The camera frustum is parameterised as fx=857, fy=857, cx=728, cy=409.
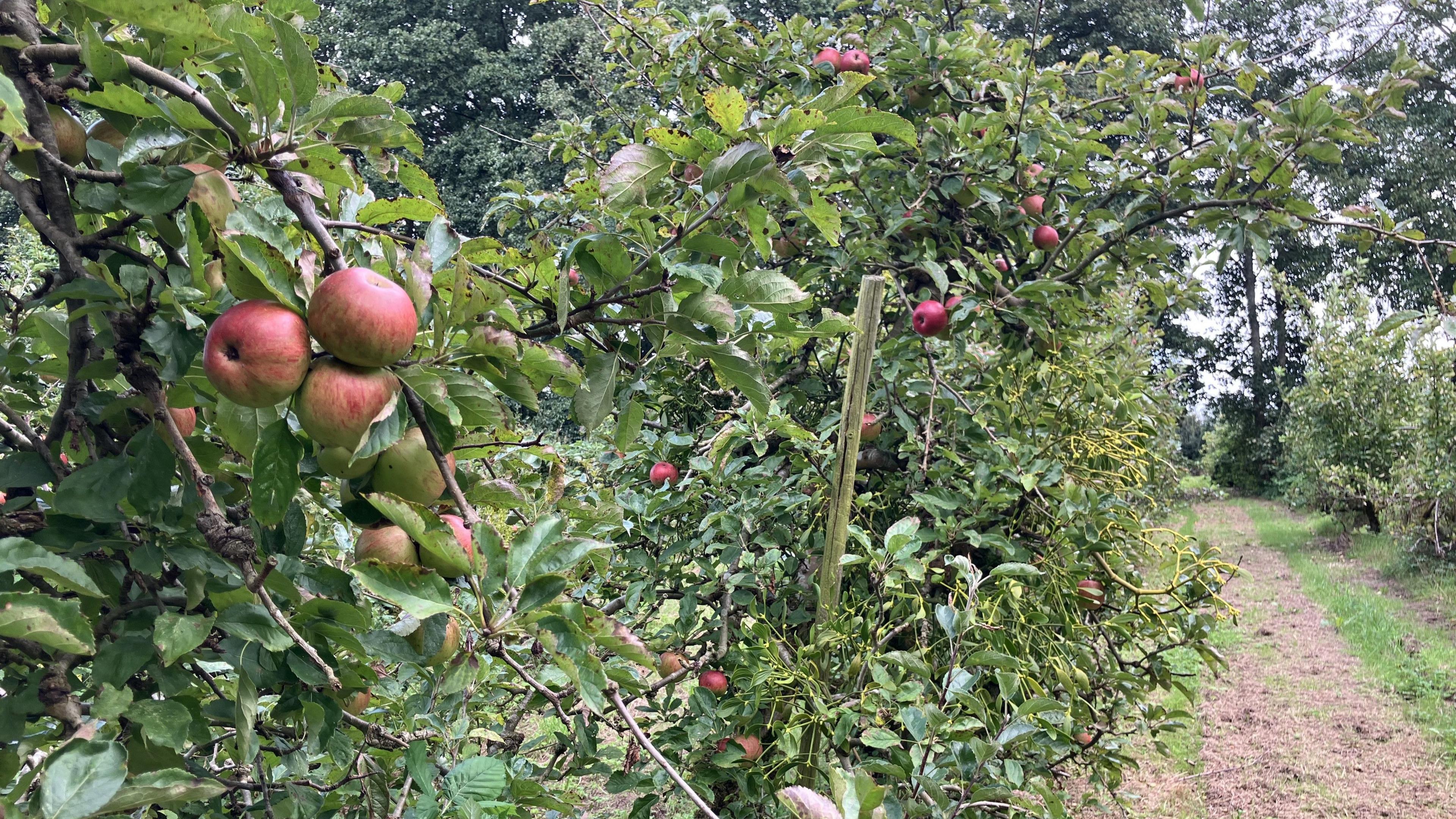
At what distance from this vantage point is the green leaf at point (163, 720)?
0.75 metres

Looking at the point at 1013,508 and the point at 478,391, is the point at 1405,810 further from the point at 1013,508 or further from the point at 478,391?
the point at 478,391

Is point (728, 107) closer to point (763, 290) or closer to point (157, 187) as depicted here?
point (763, 290)

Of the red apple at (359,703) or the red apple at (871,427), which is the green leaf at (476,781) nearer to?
the red apple at (359,703)

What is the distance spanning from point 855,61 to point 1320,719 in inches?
158

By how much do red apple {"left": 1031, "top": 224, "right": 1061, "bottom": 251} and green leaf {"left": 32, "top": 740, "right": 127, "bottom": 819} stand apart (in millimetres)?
2253

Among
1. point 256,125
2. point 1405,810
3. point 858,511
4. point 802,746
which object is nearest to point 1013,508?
point 858,511

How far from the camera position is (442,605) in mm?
636

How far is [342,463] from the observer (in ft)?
2.38

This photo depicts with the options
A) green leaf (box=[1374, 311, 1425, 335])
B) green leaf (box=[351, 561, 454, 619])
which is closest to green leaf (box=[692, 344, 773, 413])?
green leaf (box=[351, 561, 454, 619])

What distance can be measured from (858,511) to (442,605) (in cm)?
144

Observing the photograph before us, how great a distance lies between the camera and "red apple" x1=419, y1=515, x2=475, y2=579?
713 mm

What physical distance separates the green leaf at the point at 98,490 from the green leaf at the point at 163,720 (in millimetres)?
170

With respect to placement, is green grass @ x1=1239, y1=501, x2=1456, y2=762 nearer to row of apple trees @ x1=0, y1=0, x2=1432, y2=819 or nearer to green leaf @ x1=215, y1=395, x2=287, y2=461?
row of apple trees @ x1=0, y1=0, x2=1432, y2=819

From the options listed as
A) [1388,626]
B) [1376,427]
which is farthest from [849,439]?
[1376,427]
